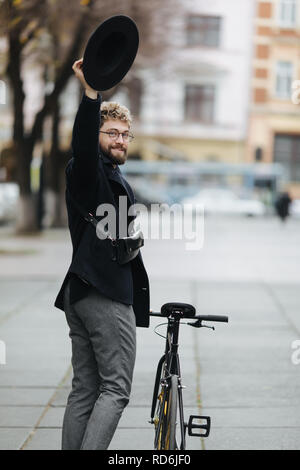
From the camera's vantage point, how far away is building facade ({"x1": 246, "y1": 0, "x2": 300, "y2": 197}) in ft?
153

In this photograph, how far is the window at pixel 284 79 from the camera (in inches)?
1852

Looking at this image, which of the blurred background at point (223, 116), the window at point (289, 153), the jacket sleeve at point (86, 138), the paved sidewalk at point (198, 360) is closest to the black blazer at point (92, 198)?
the jacket sleeve at point (86, 138)

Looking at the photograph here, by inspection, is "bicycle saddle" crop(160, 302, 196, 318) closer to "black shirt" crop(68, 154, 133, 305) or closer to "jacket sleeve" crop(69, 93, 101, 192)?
"black shirt" crop(68, 154, 133, 305)

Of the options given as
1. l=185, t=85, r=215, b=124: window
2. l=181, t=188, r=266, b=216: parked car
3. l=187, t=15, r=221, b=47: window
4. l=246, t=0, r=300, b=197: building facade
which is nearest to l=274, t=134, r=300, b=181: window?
l=246, t=0, r=300, b=197: building facade

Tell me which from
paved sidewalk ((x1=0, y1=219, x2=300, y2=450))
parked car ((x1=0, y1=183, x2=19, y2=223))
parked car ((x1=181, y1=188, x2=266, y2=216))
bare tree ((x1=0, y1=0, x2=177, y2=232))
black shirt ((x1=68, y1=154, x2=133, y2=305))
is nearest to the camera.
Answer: black shirt ((x1=68, y1=154, x2=133, y2=305))

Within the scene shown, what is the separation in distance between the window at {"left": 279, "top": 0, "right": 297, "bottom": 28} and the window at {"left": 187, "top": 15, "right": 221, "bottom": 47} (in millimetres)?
3732

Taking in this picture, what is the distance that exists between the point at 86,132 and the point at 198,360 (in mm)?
4044

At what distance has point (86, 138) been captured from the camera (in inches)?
138

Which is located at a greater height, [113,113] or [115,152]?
[113,113]

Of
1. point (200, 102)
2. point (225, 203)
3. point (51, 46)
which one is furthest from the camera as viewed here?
point (200, 102)

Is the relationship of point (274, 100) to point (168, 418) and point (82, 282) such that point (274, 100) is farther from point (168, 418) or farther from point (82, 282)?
point (168, 418)

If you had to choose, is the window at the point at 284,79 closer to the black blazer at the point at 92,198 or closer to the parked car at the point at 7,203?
the parked car at the point at 7,203

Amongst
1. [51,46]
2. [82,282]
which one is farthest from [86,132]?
[51,46]

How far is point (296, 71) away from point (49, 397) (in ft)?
141
